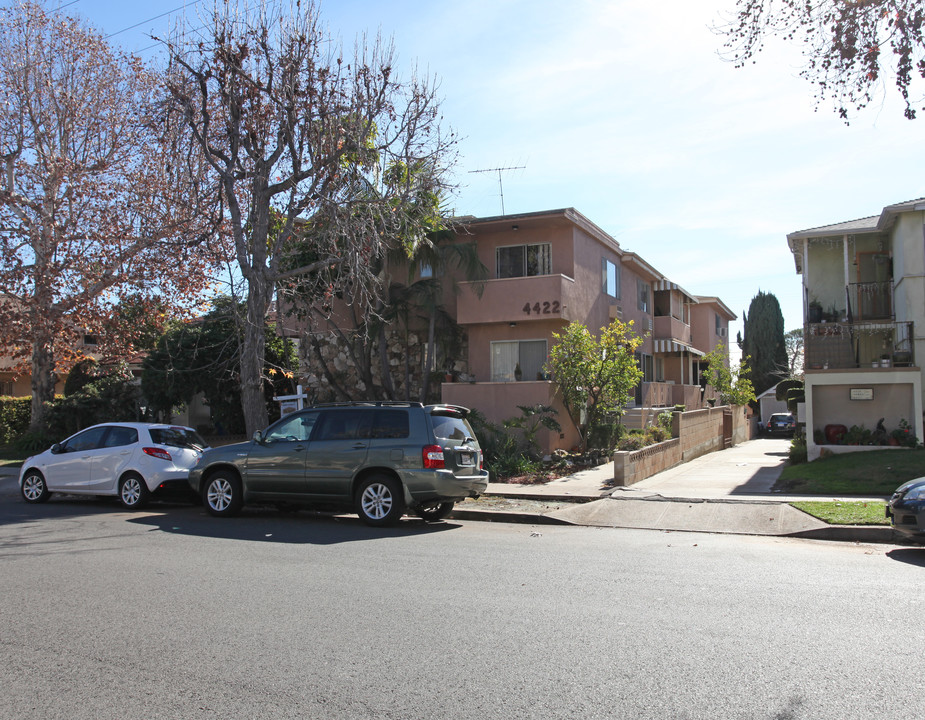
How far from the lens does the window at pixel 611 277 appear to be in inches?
989

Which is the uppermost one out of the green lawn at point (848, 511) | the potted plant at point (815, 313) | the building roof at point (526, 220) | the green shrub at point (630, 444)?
the building roof at point (526, 220)

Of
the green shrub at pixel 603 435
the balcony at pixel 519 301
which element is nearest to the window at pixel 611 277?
the balcony at pixel 519 301

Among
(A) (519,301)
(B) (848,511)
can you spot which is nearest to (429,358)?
(A) (519,301)

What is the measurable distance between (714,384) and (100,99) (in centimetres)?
2760

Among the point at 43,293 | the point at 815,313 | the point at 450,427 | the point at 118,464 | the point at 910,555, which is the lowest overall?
the point at 910,555

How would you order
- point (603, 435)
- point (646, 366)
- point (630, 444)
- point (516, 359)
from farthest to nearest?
point (646, 366) < point (516, 359) < point (603, 435) < point (630, 444)

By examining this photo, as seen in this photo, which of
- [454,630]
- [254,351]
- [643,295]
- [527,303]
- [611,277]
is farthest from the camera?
[643,295]

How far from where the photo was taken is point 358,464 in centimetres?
1119

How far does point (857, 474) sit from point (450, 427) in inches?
364

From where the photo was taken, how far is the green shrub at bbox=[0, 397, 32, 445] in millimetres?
29250

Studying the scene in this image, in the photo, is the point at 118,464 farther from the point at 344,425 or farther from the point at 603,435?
the point at 603,435

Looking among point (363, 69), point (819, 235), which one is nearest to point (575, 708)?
point (363, 69)

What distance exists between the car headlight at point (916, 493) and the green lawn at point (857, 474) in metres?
4.70

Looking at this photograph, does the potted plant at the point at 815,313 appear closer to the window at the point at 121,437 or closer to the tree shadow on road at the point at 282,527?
the tree shadow on road at the point at 282,527
